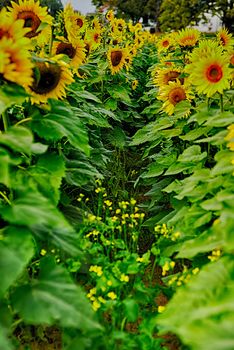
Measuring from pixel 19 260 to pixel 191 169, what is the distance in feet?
5.68

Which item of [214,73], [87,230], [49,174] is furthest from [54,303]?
[214,73]

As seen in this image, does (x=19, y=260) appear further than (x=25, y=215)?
No

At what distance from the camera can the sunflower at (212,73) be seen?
9.10ft

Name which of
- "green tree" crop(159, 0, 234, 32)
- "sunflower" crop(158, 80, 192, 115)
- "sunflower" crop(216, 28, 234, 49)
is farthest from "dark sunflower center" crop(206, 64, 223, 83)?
"green tree" crop(159, 0, 234, 32)

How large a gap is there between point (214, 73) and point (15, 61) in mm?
1261

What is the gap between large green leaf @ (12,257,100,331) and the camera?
1461 mm

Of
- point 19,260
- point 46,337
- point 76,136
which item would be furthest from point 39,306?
point 46,337

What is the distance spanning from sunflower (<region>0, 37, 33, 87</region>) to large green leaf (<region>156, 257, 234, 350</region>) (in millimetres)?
887

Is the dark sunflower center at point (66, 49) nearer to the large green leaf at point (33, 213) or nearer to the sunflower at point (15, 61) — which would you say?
the sunflower at point (15, 61)

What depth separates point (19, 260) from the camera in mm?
1466

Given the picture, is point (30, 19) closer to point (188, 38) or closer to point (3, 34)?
point (3, 34)

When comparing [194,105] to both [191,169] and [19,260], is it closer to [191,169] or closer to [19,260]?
[191,169]

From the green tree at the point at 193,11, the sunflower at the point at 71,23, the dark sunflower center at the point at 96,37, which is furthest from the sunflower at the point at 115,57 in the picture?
the green tree at the point at 193,11

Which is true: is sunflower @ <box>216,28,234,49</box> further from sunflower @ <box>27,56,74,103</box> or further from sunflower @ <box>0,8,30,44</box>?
sunflower @ <box>0,8,30,44</box>
